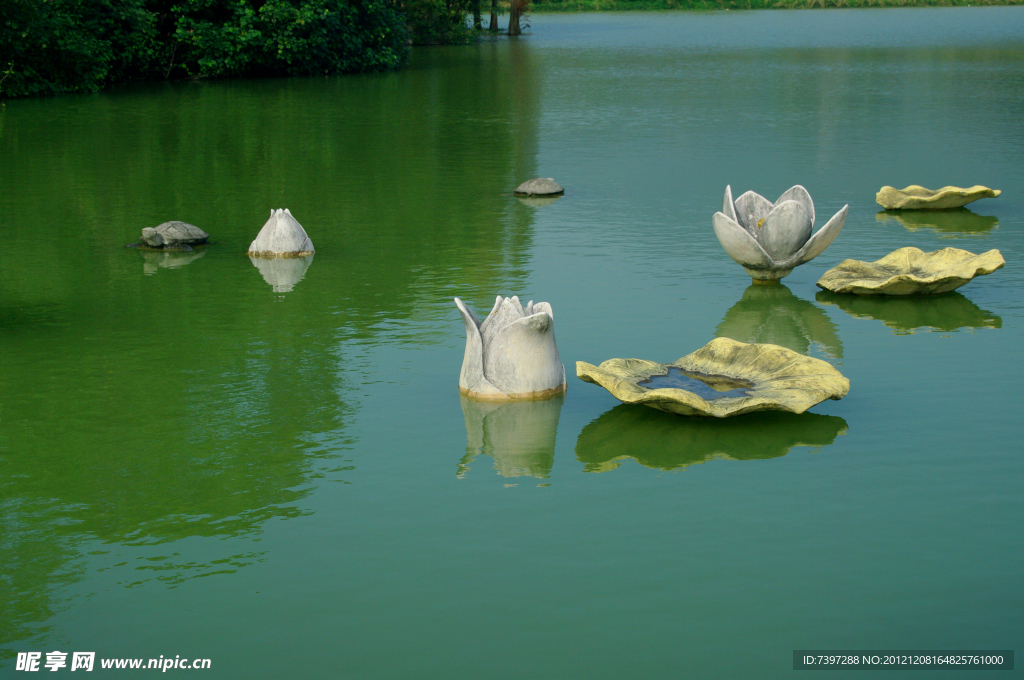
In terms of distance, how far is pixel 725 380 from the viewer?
6629 millimetres

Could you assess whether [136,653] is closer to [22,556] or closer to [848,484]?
[22,556]

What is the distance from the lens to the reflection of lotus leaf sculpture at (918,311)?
836 centimetres

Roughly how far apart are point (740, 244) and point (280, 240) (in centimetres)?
454

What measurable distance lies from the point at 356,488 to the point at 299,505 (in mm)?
332

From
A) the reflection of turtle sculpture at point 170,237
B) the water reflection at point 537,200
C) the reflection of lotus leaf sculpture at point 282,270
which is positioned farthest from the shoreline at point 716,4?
the reflection of lotus leaf sculpture at point 282,270

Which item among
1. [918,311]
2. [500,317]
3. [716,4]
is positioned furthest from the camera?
[716,4]

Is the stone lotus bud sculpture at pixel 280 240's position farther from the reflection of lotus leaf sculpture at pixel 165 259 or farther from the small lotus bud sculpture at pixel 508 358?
the small lotus bud sculpture at pixel 508 358

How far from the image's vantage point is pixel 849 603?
440 centimetres

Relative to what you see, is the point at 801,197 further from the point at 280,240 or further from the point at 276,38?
the point at 276,38

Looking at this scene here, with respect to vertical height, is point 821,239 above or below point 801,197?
below

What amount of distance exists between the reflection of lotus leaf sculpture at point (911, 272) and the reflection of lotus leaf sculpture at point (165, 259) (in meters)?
6.08

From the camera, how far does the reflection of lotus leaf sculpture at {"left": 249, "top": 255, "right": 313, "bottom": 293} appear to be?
9.83 meters

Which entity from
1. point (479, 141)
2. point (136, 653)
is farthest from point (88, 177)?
point (136, 653)

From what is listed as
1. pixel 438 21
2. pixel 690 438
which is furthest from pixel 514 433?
pixel 438 21
